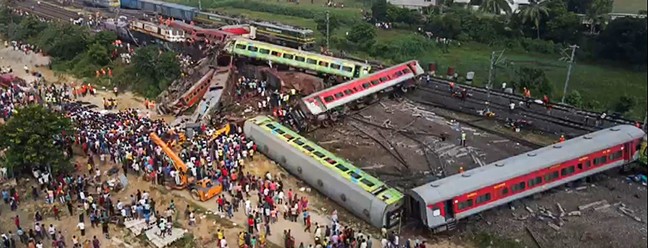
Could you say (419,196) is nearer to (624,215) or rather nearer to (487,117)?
(624,215)

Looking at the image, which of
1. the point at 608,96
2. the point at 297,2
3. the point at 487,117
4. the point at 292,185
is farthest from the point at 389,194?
the point at 297,2

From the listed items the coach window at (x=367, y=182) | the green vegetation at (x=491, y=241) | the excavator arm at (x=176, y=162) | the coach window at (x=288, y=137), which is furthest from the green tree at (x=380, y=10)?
the green vegetation at (x=491, y=241)

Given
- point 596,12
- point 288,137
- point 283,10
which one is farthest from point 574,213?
point 283,10

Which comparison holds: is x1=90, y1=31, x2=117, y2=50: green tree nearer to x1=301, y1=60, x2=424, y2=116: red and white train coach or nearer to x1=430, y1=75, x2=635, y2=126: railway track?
x1=301, y1=60, x2=424, y2=116: red and white train coach

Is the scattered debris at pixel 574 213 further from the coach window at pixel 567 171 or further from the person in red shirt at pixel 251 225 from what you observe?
the person in red shirt at pixel 251 225

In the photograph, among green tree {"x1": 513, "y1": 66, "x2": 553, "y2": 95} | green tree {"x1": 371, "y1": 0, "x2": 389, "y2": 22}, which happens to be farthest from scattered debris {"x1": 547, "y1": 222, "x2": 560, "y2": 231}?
green tree {"x1": 371, "y1": 0, "x2": 389, "y2": 22}

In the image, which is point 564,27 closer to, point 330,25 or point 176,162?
point 330,25
